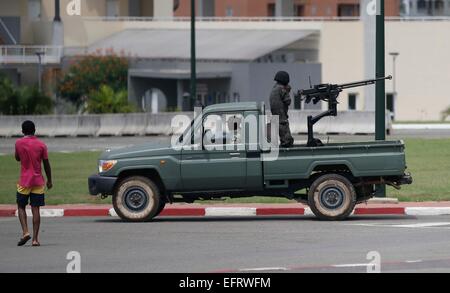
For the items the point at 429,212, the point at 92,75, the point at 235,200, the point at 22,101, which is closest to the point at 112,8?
the point at 92,75

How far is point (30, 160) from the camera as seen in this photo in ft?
59.0

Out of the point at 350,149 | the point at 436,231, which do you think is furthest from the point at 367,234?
the point at 350,149

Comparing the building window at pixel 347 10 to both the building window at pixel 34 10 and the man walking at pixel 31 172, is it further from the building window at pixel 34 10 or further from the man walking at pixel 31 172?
the man walking at pixel 31 172

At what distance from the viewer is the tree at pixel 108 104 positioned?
55.3 m

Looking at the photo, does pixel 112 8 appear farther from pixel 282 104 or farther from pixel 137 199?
pixel 282 104

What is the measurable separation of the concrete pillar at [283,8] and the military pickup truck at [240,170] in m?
66.5

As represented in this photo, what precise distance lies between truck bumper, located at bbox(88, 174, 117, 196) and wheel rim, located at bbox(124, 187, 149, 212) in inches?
11.3

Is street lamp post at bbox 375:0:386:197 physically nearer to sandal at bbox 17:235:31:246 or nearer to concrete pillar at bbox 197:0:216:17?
sandal at bbox 17:235:31:246

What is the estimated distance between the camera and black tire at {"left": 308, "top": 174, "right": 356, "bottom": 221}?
69.2 ft

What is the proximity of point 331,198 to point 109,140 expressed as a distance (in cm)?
2746

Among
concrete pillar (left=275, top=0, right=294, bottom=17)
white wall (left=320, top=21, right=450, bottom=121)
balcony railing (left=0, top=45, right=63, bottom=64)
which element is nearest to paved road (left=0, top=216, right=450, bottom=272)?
balcony railing (left=0, top=45, right=63, bottom=64)

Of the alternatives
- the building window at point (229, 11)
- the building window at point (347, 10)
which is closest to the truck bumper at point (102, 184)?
the building window at point (347, 10)

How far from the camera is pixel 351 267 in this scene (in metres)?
15.0
